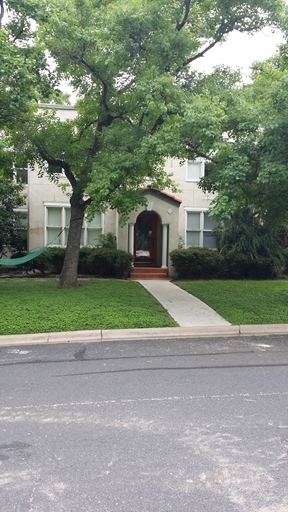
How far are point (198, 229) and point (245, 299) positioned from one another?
7767 mm

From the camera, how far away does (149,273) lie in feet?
54.8

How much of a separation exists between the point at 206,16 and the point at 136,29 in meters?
2.36

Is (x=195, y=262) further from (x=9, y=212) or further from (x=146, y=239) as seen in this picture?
(x=9, y=212)

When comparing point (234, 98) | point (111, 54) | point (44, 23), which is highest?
point (44, 23)

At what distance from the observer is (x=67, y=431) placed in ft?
13.4

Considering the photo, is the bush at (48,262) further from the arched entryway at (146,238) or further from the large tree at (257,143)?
the large tree at (257,143)

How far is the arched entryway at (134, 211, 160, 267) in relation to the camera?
19.0m

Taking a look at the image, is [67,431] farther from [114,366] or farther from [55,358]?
[55,358]

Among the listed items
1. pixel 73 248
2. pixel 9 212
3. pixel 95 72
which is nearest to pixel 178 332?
pixel 73 248

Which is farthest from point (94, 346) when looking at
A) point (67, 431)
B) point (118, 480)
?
point (118, 480)

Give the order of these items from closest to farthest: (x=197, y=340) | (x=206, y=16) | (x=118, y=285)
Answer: (x=197, y=340)
(x=206, y=16)
(x=118, y=285)

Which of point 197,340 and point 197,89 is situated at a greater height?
point 197,89

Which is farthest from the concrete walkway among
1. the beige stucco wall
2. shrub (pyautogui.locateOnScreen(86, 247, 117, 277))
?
the beige stucco wall

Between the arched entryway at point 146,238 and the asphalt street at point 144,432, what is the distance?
12325 mm
